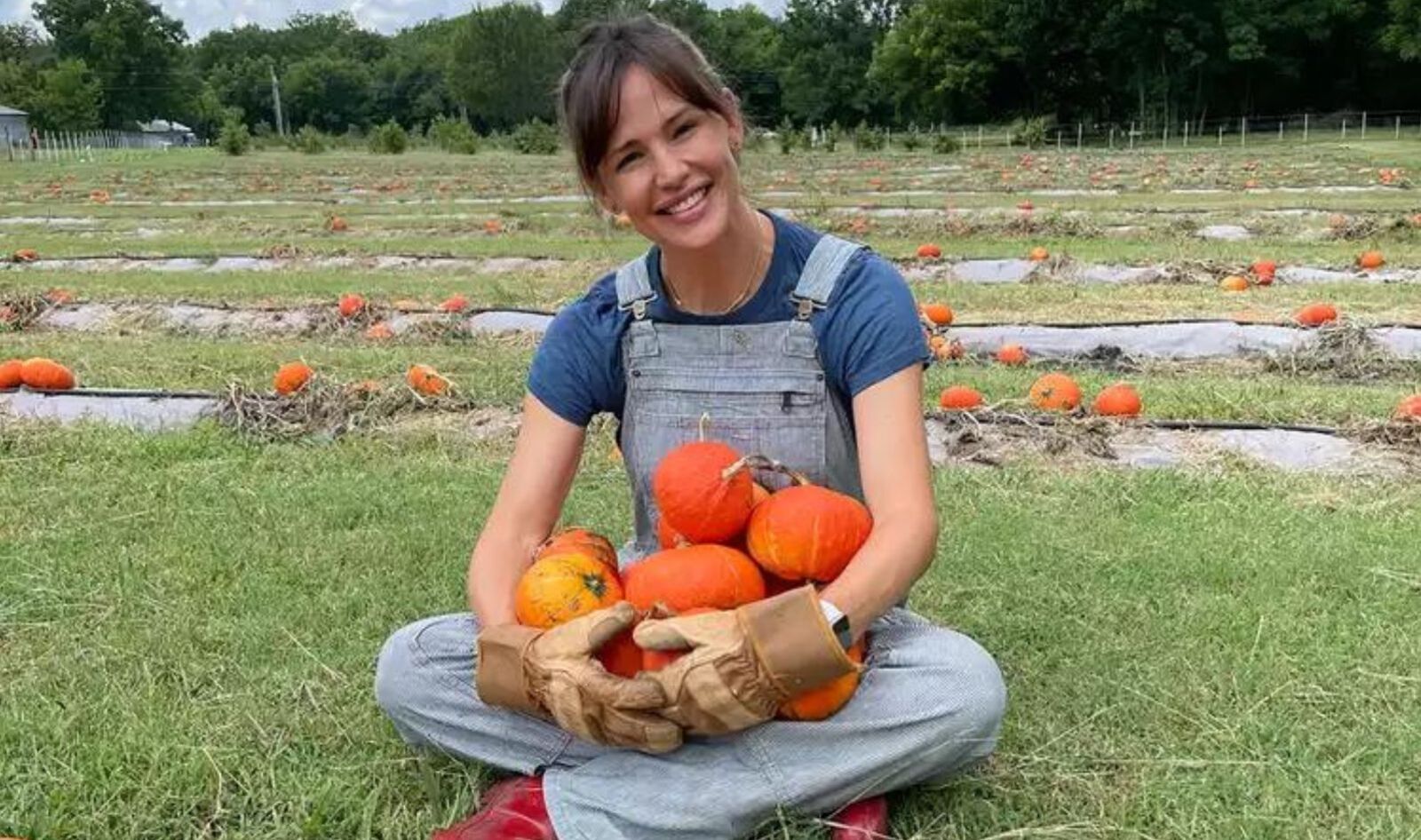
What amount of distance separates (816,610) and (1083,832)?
0.73 metres

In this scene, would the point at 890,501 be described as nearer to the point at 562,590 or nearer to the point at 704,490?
the point at 704,490

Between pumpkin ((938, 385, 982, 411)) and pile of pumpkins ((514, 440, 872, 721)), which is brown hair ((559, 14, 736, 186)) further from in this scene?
pumpkin ((938, 385, 982, 411))

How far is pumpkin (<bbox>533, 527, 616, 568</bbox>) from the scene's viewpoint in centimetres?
252

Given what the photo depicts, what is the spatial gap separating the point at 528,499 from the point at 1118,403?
345 cm

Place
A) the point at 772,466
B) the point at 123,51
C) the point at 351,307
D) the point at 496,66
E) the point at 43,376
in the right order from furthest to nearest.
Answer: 1. the point at 123,51
2. the point at 496,66
3. the point at 351,307
4. the point at 43,376
5. the point at 772,466

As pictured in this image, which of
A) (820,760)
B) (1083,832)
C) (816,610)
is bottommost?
(1083,832)

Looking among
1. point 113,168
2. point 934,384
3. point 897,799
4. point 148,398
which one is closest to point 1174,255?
point 934,384

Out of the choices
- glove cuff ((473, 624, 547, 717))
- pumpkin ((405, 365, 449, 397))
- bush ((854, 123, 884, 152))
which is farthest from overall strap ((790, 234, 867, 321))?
bush ((854, 123, 884, 152))

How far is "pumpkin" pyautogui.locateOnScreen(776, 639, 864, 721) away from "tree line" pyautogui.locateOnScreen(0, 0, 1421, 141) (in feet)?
4.04

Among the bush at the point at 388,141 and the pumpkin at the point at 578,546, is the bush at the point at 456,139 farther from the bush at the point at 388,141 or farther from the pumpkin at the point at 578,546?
the pumpkin at the point at 578,546

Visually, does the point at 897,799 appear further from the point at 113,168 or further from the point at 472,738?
the point at 113,168

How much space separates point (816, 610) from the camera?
6.78ft

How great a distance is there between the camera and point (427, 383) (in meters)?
5.94

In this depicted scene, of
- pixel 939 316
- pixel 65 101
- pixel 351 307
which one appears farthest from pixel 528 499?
pixel 65 101
